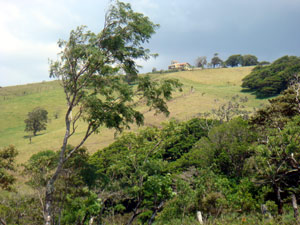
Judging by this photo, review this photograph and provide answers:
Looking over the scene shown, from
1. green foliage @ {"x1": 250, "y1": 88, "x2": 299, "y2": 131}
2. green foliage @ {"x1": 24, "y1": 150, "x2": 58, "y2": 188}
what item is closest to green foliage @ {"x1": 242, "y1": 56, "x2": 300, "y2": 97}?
green foliage @ {"x1": 250, "y1": 88, "x2": 299, "y2": 131}

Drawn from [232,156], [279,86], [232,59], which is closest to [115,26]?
[232,156]

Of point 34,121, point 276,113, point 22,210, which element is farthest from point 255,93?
point 22,210

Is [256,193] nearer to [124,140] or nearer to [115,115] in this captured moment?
[124,140]

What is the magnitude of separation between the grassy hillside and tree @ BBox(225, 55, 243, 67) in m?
26.9

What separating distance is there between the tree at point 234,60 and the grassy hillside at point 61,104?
2685 cm

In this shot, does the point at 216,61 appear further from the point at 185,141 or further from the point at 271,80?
the point at 185,141

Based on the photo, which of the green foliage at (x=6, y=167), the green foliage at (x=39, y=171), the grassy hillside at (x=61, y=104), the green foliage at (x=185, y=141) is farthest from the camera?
the grassy hillside at (x=61, y=104)

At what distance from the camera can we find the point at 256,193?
21125 mm

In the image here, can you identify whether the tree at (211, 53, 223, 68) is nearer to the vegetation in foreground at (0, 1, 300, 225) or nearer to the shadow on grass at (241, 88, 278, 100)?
the shadow on grass at (241, 88, 278, 100)

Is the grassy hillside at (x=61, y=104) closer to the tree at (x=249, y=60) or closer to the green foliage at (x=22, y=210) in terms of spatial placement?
the tree at (x=249, y=60)

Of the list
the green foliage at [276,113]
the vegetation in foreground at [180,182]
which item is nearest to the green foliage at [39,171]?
the vegetation in foreground at [180,182]

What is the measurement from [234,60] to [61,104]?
10069 centimetres

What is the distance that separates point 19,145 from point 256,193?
2293 inches

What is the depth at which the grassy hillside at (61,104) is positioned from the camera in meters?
59.5
